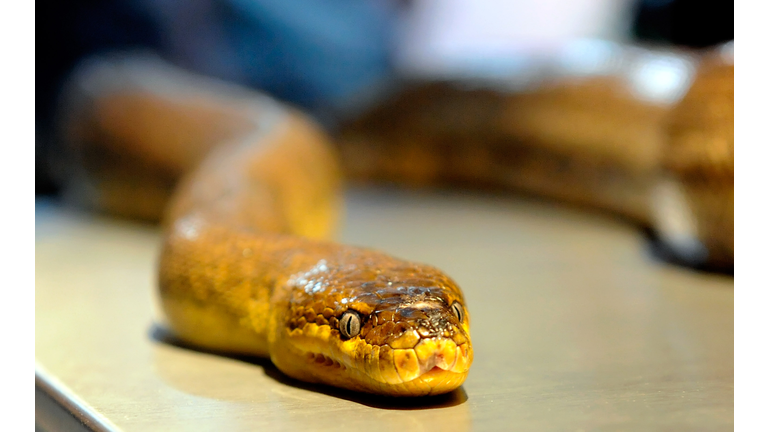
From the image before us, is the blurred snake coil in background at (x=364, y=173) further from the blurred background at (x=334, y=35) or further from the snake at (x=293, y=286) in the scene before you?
the blurred background at (x=334, y=35)

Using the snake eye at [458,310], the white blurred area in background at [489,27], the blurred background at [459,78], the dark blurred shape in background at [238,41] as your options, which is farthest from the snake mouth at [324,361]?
the white blurred area in background at [489,27]

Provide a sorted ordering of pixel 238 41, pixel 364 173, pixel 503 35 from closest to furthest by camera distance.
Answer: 1. pixel 364 173
2. pixel 238 41
3. pixel 503 35

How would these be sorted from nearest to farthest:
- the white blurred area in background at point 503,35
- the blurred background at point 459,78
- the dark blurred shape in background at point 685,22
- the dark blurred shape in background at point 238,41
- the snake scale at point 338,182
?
the snake scale at point 338,182
the blurred background at point 459,78
the dark blurred shape in background at point 685,22
the white blurred area in background at point 503,35
the dark blurred shape in background at point 238,41

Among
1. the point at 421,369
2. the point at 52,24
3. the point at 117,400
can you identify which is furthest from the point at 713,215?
the point at 52,24

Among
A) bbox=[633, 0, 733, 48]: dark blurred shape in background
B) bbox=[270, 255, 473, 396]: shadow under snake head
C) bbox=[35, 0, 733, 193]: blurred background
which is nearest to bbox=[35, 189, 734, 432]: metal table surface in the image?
bbox=[270, 255, 473, 396]: shadow under snake head

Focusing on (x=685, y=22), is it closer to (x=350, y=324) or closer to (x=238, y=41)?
(x=238, y=41)

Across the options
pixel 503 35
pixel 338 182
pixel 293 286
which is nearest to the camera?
pixel 293 286

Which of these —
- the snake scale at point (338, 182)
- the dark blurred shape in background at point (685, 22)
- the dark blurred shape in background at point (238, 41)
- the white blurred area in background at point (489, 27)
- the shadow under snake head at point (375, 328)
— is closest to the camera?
the shadow under snake head at point (375, 328)

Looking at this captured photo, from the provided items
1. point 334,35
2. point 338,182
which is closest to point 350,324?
point 338,182
